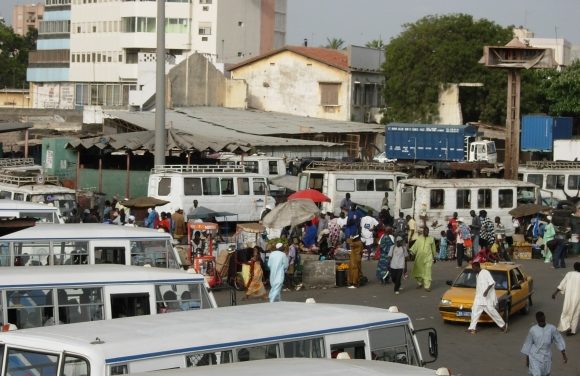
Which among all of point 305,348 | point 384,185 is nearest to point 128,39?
point 384,185

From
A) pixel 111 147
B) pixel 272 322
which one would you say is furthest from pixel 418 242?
pixel 111 147

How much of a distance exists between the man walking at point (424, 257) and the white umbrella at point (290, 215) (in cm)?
356

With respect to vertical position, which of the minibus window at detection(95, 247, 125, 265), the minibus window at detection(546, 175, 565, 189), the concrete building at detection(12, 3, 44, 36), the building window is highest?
the concrete building at detection(12, 3, 44, 36)

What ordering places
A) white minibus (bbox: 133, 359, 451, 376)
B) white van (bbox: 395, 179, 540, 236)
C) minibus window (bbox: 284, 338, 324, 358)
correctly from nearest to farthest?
1. white minibus (bbox: 133, 359, 451, 376)
2. minibus window (bbox: 284, 338, 324, 358)
3. white van (bbox: 395, 179, 540, 236)

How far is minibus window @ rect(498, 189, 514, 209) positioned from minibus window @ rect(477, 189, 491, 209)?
431mm

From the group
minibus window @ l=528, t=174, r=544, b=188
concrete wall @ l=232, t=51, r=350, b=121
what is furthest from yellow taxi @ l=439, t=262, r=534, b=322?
concrete wall @ l=232, t=51, r=350, b=121

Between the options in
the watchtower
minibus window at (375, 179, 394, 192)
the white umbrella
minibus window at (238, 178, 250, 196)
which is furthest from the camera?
the watchtower

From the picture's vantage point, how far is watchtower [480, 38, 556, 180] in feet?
136

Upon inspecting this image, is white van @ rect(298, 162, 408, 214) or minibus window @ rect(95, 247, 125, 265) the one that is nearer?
minibus window @ rect(95, 247, 125, 265)

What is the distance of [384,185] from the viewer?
37.1 m

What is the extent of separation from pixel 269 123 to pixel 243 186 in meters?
23.6

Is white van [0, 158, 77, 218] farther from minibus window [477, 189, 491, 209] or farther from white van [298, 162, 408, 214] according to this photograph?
minibus window [477, 189, 491, 209]

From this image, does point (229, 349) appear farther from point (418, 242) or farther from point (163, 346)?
point (418, 242)

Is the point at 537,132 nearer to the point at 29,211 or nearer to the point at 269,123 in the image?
the point at 269,123
